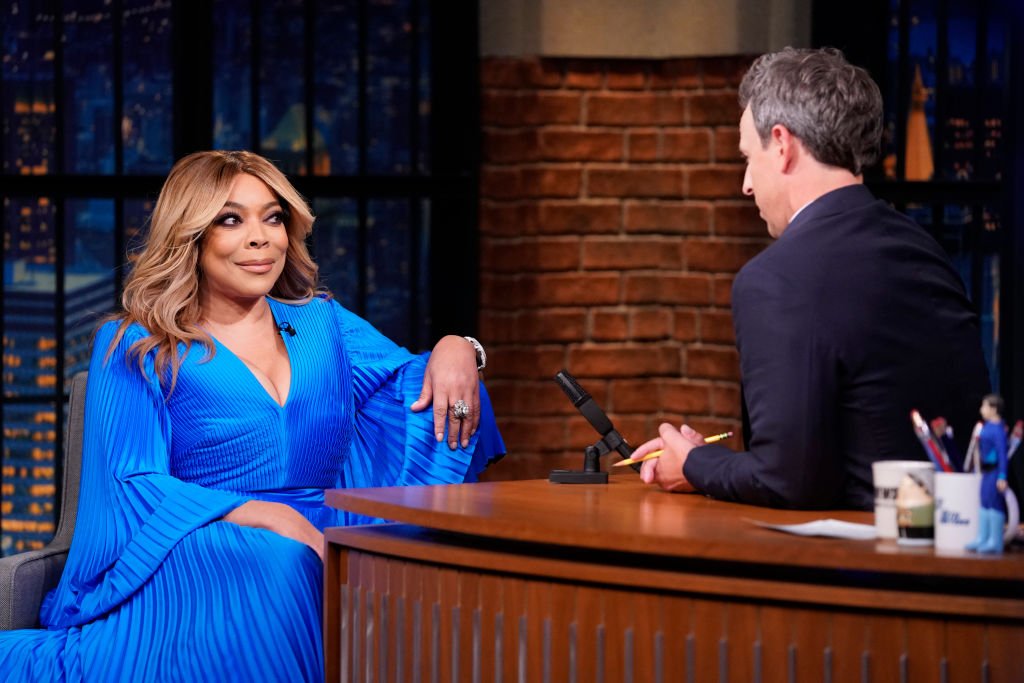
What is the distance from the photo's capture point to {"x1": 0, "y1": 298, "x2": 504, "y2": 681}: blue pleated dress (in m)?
2.58

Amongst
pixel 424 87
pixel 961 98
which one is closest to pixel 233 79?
pixel 424 87

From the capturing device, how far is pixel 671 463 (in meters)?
2.27

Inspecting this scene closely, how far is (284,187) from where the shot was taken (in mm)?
3012

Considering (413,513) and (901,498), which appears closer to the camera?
(901,498)

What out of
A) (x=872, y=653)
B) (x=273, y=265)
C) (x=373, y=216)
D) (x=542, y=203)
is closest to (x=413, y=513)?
(x=872, y=653)

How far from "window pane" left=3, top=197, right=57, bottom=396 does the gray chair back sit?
5.21ft

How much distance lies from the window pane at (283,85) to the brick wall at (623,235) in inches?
25.3

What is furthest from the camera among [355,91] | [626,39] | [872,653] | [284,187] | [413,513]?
[355,91]

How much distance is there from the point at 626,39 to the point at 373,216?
1.00 m

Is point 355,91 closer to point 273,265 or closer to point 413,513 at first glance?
point 273,265

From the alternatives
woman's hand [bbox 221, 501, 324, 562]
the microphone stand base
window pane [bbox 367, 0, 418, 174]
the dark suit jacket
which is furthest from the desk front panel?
window pane [bbox 367, 0, 418, 174]

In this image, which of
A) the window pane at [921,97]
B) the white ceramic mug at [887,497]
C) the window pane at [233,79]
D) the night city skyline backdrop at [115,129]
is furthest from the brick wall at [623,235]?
the white ceramic mug at [887,497]

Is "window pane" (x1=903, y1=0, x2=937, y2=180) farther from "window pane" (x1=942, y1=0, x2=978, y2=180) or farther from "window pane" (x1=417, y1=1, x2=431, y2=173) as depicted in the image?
"window pane" (x1=417, y1=1, x2=431, y2=173)

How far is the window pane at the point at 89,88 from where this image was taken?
4535 millimetres
